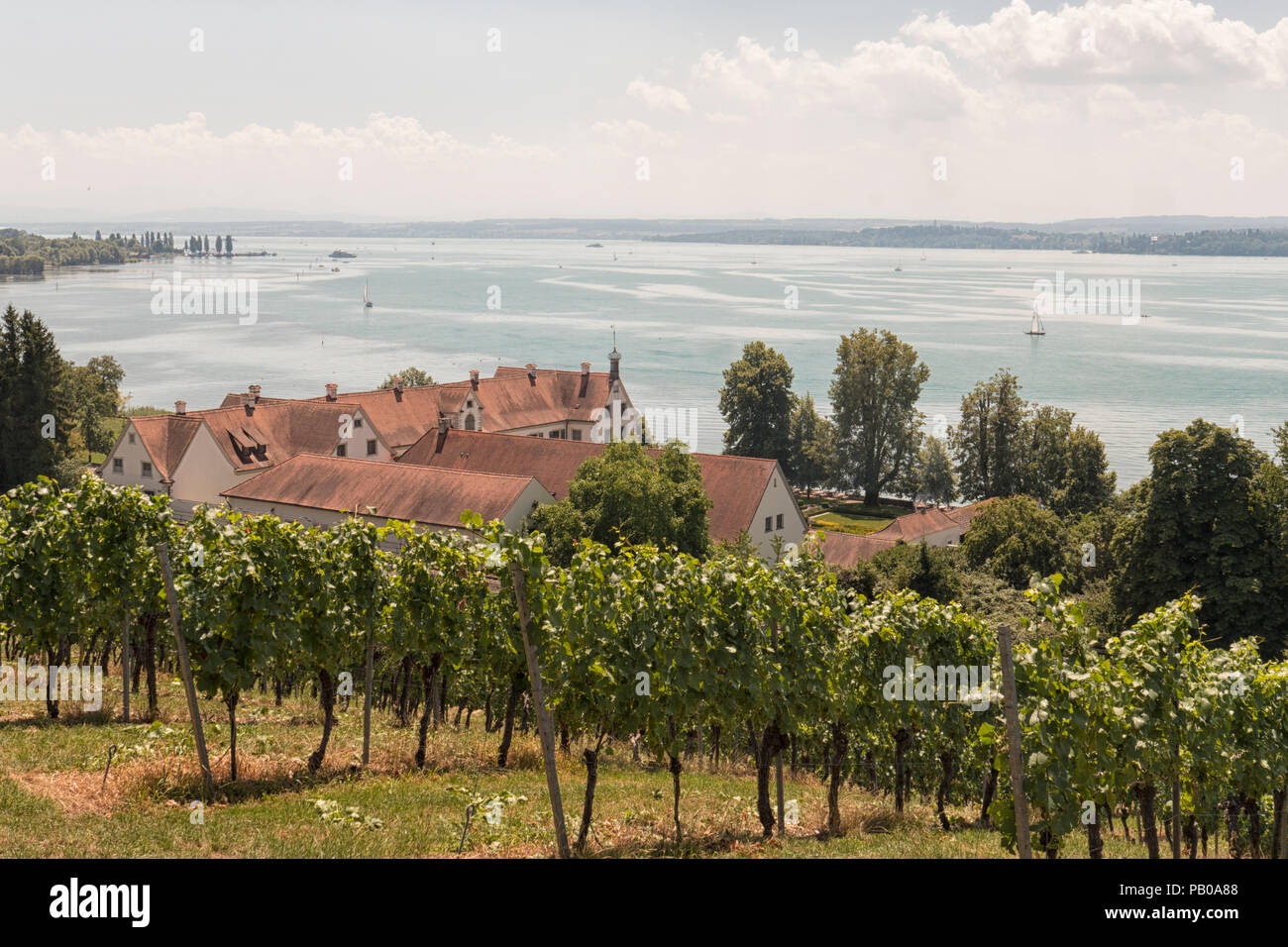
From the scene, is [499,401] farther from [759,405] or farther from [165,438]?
[759,405]

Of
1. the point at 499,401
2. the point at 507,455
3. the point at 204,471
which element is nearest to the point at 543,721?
the point at 507,455

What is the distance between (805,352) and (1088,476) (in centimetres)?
10722

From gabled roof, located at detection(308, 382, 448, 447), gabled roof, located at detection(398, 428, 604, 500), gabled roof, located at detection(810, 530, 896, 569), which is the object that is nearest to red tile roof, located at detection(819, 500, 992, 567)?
gabled roof, located at detection(810, 530, 896, 569)

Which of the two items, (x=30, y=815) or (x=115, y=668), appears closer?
(x=30, y=815)

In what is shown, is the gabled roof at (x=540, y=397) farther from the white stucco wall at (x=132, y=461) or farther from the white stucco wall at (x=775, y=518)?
the white stucco wall at (x=775, y=518)

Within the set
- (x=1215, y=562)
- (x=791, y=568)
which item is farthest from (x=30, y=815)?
(x=1215, y=562)

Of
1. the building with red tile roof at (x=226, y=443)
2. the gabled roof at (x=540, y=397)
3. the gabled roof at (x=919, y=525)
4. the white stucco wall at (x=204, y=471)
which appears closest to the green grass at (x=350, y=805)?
the white stucco wall at (x=204, y=471)

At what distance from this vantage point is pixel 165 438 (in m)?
65.1

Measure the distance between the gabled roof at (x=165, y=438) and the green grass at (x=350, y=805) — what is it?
45.5m

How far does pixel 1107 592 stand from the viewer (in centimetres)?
4734

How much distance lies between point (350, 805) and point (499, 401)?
64.4m

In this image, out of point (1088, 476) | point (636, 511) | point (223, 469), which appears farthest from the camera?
point (1088, 476)

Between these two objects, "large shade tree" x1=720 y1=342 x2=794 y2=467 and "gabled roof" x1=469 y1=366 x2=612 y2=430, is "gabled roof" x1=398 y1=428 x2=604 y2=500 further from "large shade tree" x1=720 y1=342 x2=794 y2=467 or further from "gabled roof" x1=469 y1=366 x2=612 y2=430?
"large shade tree" x1=720 y1=342 x2=794 y2=467

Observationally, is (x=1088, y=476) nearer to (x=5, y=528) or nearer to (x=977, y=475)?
(x=977, y=475)
